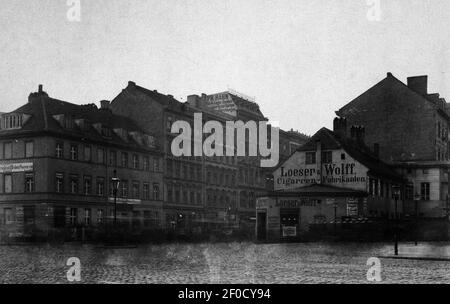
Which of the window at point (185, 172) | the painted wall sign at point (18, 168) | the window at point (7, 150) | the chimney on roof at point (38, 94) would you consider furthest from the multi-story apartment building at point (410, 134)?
the window at point (7, 150)

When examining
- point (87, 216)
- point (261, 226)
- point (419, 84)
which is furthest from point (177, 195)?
point (419, 84)

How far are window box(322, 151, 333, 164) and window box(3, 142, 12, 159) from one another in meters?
29.7

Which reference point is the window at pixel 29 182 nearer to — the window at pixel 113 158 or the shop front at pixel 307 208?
the window at pixel 113 158

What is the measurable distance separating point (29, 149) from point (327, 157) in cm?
2842

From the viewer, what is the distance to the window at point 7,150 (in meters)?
54.4

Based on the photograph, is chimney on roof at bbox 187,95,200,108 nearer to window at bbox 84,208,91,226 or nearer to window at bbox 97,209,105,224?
window at bbox 97,209,105,224

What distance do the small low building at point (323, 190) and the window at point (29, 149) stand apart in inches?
866

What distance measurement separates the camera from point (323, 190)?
58938 millimetres

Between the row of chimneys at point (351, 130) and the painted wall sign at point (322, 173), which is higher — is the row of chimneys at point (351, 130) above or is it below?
above

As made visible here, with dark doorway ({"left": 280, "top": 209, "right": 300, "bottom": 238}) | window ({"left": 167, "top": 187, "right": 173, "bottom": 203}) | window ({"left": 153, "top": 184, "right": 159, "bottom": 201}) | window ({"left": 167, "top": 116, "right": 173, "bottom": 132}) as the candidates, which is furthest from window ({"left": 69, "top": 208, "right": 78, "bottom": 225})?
window ({"left": 167, "top": 116, "right": 173, "bottom": 132})

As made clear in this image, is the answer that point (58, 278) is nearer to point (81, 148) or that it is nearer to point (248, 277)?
point (248, 277)

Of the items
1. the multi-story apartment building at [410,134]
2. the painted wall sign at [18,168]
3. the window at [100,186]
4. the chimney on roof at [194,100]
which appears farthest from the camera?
the chimney on roof at [194,100]

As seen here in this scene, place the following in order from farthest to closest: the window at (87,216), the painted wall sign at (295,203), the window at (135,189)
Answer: the window at (135,189), the window at (87,216), the painted wall sign at (295,203)
